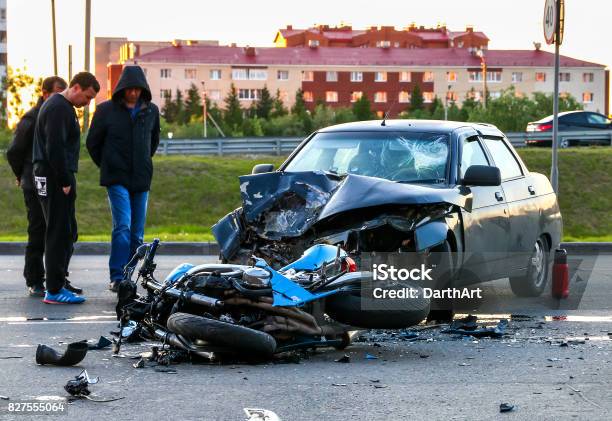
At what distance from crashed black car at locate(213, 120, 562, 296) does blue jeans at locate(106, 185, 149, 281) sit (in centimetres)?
152

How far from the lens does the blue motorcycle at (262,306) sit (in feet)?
23.9

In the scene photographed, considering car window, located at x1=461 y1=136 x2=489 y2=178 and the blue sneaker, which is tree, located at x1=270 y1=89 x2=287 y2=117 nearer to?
the blue sneaker

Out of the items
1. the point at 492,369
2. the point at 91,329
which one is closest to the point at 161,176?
the point at 91,329

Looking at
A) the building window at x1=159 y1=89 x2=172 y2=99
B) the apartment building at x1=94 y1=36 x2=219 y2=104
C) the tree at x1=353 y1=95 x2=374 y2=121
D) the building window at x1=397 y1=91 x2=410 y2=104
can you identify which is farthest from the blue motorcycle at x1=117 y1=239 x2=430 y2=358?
the apartment building at x1=94 y1=36 x2=219 y2=104

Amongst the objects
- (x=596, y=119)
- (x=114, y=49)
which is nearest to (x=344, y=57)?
(x=114, y=49)

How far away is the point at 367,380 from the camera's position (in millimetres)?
6848

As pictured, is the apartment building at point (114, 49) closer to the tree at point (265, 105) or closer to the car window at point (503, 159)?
the tree at point (265, 105)

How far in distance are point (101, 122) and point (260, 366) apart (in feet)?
15.6

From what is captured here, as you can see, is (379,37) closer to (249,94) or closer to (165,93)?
(249,94)

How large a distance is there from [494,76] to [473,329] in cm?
13384

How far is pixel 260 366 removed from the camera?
732 cm

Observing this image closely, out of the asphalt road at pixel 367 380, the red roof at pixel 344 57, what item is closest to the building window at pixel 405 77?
the red roof at pixel 344 57

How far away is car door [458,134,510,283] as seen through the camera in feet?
31.6

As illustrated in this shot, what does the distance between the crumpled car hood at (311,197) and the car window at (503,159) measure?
62.5 inches
